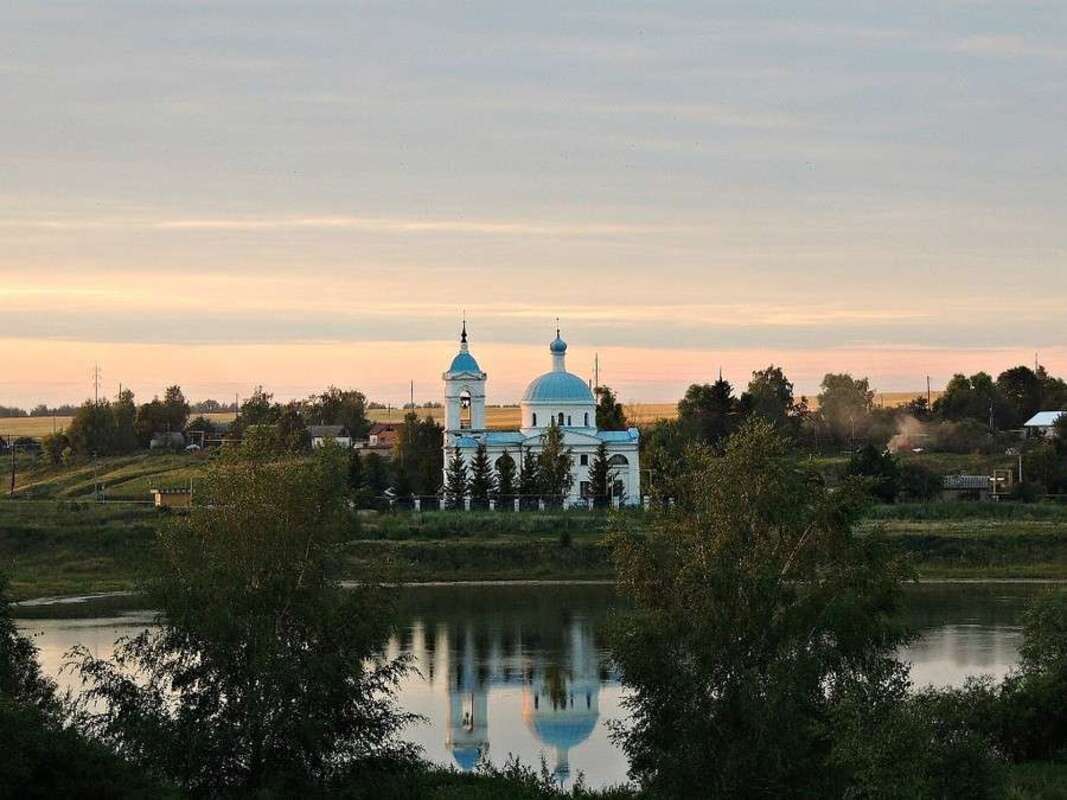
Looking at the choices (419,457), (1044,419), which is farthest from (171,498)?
(1044,419)

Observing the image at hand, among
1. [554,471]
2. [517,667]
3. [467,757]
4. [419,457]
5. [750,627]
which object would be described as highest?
[419,457]

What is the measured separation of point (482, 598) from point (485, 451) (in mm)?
29521

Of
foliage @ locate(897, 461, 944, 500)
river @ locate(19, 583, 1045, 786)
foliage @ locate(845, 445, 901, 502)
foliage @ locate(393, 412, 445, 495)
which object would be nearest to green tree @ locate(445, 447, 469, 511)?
foliage @ locate(393, 412, 445, 495)

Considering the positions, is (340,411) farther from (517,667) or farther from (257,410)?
(517,667)

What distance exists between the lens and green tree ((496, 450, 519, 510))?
310ft

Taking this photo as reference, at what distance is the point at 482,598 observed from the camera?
6894 centimetres

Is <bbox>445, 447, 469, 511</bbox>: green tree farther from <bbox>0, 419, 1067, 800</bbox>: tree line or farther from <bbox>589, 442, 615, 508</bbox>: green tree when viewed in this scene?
<bbox>0, 419, 1067, 800</bbox>: tree line

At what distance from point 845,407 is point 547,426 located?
46780mm

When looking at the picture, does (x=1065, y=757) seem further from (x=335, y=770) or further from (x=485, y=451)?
(x=485, y=451)

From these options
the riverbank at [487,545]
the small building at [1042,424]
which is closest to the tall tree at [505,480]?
the riverbank at [487,545]

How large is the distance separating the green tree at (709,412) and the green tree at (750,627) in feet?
243

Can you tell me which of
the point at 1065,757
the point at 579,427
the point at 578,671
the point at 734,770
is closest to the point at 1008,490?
the point at 579,427

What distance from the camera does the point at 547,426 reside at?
101562 millimetres

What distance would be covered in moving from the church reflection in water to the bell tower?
3399 cm
